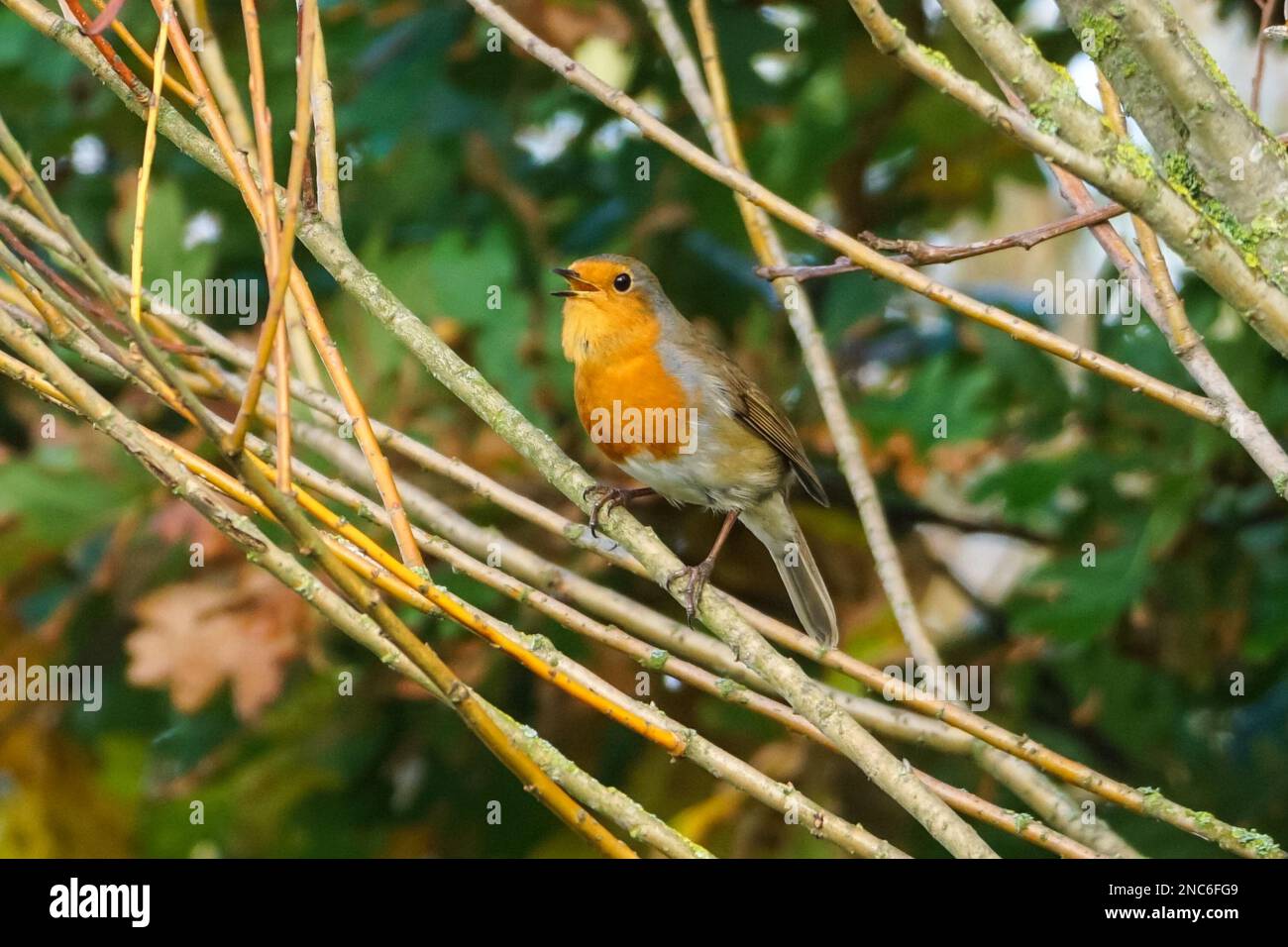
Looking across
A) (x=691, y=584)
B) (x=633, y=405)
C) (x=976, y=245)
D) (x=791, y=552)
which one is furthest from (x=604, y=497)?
(x=791, y=552)

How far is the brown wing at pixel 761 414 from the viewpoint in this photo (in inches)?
175

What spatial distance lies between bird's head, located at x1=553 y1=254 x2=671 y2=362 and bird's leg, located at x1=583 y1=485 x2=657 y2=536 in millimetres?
418

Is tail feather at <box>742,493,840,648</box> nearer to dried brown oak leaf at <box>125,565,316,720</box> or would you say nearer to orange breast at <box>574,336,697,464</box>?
orange breast at <box>574,336,697,464</box>

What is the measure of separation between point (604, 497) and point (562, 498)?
4.21 feet

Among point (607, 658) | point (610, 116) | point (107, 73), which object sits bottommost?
point (607, 658)

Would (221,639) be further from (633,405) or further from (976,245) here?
(976,245)

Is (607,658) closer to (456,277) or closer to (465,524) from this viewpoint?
(456,277)

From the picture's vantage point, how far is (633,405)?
170 inches

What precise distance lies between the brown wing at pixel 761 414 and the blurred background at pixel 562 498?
0.41 feet

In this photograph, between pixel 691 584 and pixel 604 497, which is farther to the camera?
pixel 604 497

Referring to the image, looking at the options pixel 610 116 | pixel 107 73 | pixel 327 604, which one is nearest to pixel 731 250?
pixel 610 116

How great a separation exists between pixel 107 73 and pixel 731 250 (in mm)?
3039

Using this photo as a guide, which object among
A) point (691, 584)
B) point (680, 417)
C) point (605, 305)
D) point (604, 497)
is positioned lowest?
point (691, 584)

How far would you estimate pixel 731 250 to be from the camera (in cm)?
503
